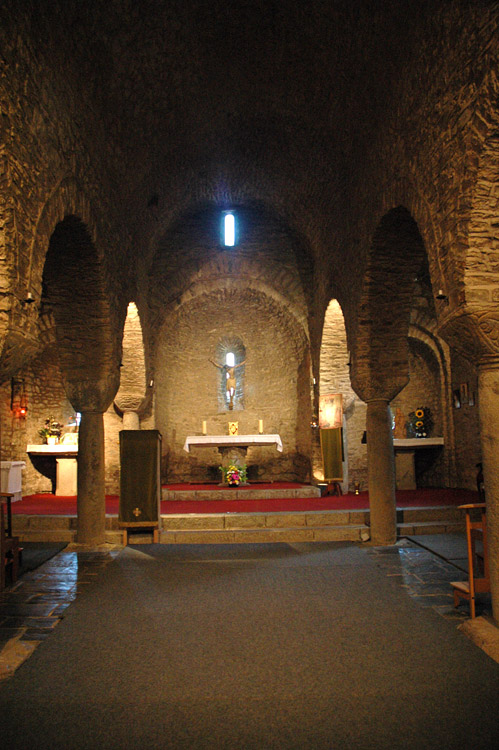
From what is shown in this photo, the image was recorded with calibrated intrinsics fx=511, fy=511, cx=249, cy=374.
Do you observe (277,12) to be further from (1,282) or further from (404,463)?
(404,463)

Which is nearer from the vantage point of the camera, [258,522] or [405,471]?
[258,522]

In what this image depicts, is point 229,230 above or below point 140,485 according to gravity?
above

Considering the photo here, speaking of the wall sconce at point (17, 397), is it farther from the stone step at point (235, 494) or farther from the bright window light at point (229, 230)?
the bright window light at point (229, 230)

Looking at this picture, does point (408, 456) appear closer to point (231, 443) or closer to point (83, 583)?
point (231, 443)

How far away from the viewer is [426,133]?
5043 millimetres

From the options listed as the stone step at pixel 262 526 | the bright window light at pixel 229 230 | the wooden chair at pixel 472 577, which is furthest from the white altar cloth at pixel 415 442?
the wooden chair at pixel 472 577

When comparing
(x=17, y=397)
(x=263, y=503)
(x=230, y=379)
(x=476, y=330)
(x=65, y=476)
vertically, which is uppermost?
(x=230, y=379)

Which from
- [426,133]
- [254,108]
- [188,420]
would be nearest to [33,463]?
[188,420]

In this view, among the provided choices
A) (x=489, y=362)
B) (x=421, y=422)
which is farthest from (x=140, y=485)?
(x=421, y=422)

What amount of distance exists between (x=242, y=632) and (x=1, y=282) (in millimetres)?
3620

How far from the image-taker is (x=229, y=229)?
13.6 metres

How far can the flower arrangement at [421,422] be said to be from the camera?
13.7 m

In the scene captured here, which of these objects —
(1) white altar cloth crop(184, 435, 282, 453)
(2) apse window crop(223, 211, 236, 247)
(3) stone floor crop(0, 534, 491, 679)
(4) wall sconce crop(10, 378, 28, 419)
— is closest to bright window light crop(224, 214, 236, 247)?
(2) apse window crop(223, 211, 236, 247)

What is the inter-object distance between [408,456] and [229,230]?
24.7ft
